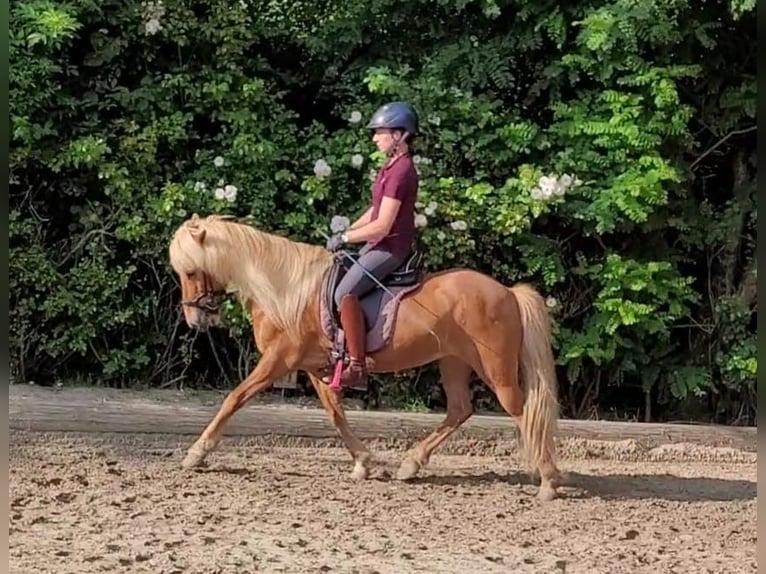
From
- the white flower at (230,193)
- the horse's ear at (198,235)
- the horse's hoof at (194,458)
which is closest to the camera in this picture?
the horse's ear at (198,235)

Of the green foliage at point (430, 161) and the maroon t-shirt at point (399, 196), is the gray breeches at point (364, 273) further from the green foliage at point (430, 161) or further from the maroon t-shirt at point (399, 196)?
the green foliage at point (430, 161)

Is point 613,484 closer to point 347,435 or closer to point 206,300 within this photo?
point 347,435

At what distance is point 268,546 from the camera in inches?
192

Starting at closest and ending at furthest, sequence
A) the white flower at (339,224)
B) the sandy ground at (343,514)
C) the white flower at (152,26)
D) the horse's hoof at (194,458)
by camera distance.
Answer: the sandy ground at (343,514), the horse's hoof at (194,458), the white flower at (339,224), the white flower at (152,26)

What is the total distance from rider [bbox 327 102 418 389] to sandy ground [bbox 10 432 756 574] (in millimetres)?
759

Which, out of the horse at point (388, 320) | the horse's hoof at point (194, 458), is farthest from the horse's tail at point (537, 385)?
the horse's hoof at point (194, 458)

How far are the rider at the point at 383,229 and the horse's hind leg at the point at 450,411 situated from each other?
64cm

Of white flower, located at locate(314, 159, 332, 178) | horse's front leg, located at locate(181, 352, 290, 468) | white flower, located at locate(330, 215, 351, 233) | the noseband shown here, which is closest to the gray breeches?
horse's front leg, located at locate(181, 352, 290, 468)

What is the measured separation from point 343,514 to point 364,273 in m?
1.15

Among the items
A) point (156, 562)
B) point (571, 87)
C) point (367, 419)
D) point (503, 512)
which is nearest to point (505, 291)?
point (503, 512)

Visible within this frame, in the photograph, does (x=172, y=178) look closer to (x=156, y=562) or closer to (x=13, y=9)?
(x=13, y=9)

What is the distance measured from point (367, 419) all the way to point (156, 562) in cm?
279

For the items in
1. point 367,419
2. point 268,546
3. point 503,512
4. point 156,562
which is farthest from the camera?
point 367,419

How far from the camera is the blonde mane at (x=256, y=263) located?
5660 millimetres
